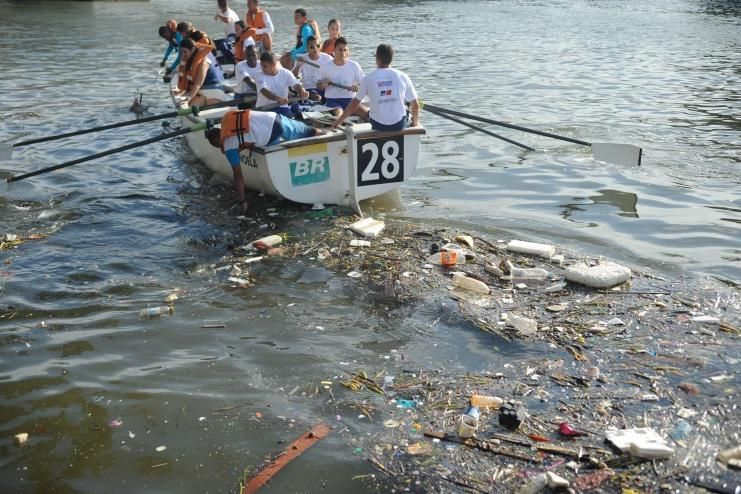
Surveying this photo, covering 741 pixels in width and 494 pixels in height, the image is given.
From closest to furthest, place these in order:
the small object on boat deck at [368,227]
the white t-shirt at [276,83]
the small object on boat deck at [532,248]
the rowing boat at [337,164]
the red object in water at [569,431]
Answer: the red object in water at [569,431]
the small object on boat deck at [532,248]
the small object on boat deck at [368,227]
the rowing boat at [337,164]
the white t-shirt at [276,83]

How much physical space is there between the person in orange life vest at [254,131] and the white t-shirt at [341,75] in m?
2.35

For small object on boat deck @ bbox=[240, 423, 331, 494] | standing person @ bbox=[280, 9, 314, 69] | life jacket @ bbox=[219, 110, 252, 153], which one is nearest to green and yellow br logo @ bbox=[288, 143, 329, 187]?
life jacket @ bbox=[219, 110, 252, 153]

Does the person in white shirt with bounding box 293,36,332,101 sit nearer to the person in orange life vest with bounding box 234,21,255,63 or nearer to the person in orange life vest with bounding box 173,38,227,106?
the person in orange life vest with bounding box 173,38,227,106

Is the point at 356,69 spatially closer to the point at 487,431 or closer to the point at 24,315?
the point at 24,315

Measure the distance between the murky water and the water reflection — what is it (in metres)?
0.05

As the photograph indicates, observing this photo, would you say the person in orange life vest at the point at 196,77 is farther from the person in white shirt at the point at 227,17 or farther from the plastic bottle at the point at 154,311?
the plastic bottle at the point at 154,311

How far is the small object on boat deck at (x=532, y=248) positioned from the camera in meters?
7.84

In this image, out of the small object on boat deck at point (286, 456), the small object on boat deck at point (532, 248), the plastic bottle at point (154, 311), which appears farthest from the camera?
the small object on boat deck at point (532, 248)

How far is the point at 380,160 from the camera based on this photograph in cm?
940

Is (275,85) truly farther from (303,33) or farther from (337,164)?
(303,33)

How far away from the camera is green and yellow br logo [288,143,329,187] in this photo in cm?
904

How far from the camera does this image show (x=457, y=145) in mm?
13148

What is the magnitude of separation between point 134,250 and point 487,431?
5015 mm

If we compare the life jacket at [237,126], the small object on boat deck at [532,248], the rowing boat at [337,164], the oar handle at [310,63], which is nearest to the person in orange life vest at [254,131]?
the life jacket at [237,126]
